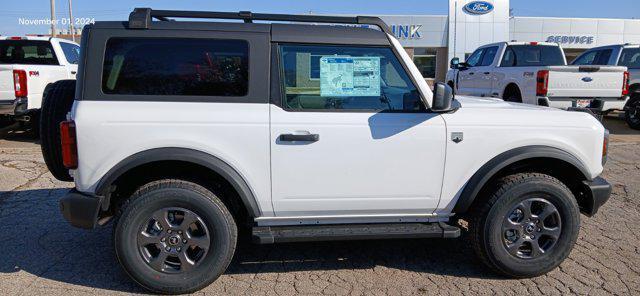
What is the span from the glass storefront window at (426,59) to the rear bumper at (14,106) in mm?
22207

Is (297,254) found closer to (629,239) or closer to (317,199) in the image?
(317,199)

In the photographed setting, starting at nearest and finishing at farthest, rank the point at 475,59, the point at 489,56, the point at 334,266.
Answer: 1. the point at 334,266
2. the point at 489,56
3. the point at 475,59

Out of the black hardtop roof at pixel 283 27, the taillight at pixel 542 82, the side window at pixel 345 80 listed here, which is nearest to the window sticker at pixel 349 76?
the side window at pixel 345 80

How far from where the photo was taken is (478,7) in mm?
26047

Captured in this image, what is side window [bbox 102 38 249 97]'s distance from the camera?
314 centimetres

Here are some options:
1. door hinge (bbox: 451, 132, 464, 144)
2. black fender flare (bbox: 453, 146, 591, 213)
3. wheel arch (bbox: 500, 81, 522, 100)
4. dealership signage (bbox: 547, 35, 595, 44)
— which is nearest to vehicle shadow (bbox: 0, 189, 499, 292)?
black fender flare (bbox: 453, 146, 591, 213)

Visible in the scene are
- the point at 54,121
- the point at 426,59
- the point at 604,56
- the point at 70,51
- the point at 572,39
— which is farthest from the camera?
the point at 426,59

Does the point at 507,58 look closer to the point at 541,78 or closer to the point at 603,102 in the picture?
the point at 541,78

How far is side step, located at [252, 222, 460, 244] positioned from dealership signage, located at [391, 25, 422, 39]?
79.9 feet

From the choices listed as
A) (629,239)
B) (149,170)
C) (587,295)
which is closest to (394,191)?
(587,295)

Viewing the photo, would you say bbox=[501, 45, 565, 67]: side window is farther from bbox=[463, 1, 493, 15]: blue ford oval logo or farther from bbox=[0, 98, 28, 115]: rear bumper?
bbox=[463, 1, 493, 15]: blue ford oval logo

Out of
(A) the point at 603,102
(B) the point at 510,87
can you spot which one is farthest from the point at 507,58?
(A) the point at 603,102

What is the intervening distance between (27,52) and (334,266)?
807cm

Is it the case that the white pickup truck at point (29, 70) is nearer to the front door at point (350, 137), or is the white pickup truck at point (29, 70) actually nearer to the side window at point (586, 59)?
the front door at point (350, 137)
